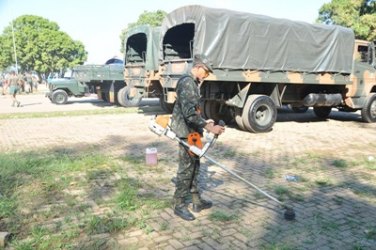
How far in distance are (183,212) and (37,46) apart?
5869 centimetres

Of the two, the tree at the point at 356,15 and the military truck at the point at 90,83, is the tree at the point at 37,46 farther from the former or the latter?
the tree at the point at 356,15

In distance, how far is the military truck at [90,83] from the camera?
1719 cm

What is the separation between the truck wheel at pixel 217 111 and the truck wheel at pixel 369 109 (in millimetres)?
4444

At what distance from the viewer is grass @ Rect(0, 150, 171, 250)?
397cm

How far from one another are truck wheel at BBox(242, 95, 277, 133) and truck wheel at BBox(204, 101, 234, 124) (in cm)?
145

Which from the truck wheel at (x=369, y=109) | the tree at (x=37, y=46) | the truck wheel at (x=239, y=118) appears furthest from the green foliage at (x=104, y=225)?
the tree at (x=37, y=46)

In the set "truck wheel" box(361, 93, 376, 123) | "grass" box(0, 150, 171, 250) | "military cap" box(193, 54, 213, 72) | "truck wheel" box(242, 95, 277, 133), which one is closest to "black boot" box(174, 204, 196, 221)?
"grass" box(0, 150, 171, 250)

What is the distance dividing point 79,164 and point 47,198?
1577 millimetres

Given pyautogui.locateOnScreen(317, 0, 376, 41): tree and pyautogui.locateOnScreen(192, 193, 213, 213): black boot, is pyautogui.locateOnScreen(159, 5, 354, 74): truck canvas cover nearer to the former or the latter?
pyautogui.locateOnScreen(192, 193, 213, 213): black boot

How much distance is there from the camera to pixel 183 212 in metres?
4.38

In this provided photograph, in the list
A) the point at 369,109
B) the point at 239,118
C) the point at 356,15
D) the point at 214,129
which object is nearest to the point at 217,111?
the point at 239,118

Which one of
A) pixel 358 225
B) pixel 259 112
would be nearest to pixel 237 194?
pixel 358 225

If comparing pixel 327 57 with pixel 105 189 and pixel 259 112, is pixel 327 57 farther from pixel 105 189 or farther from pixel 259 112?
pixel 105 189

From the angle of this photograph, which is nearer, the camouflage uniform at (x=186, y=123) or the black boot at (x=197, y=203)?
the camouflage uniform at (x=186, y=123)
